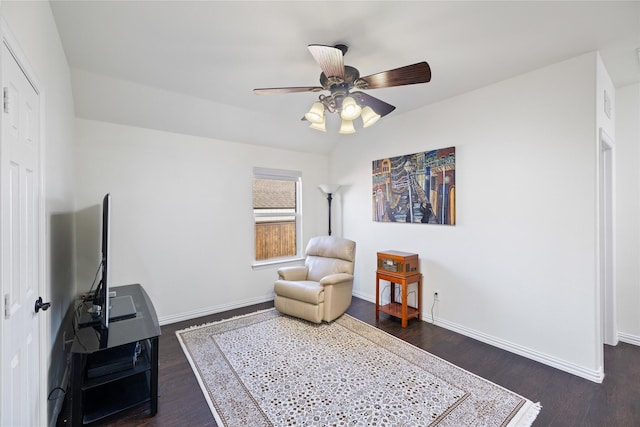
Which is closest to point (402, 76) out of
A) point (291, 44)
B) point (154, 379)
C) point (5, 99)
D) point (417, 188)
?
point (291, 44)

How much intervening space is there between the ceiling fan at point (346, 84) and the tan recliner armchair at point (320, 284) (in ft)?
5.60

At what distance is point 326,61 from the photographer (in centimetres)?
173

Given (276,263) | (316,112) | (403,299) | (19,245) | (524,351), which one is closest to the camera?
(19,245)

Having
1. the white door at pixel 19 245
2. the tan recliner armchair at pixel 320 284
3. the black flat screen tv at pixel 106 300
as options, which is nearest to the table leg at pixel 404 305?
the tan recliner armchair at pixel 320 284

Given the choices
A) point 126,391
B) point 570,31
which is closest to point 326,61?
point 570,31

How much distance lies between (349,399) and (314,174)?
131 inches

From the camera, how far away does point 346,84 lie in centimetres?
207

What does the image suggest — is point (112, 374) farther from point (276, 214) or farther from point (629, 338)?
point (629, 338)

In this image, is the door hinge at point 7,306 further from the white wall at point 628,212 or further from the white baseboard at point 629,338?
the white baseboard at point 629,338

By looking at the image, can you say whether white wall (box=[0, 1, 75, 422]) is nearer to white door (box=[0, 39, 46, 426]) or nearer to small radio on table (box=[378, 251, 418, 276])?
white door (box=[0, 39, 46, 426])

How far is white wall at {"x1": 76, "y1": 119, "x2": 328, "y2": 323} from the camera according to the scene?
2.92m

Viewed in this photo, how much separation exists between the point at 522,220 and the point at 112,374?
3.46 meters

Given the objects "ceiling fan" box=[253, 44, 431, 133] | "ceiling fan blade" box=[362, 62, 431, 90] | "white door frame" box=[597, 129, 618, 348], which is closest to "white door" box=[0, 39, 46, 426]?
"ceiling fan" box=[253, 44, 431, 133]

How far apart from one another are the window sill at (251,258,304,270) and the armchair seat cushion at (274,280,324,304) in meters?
0.73
